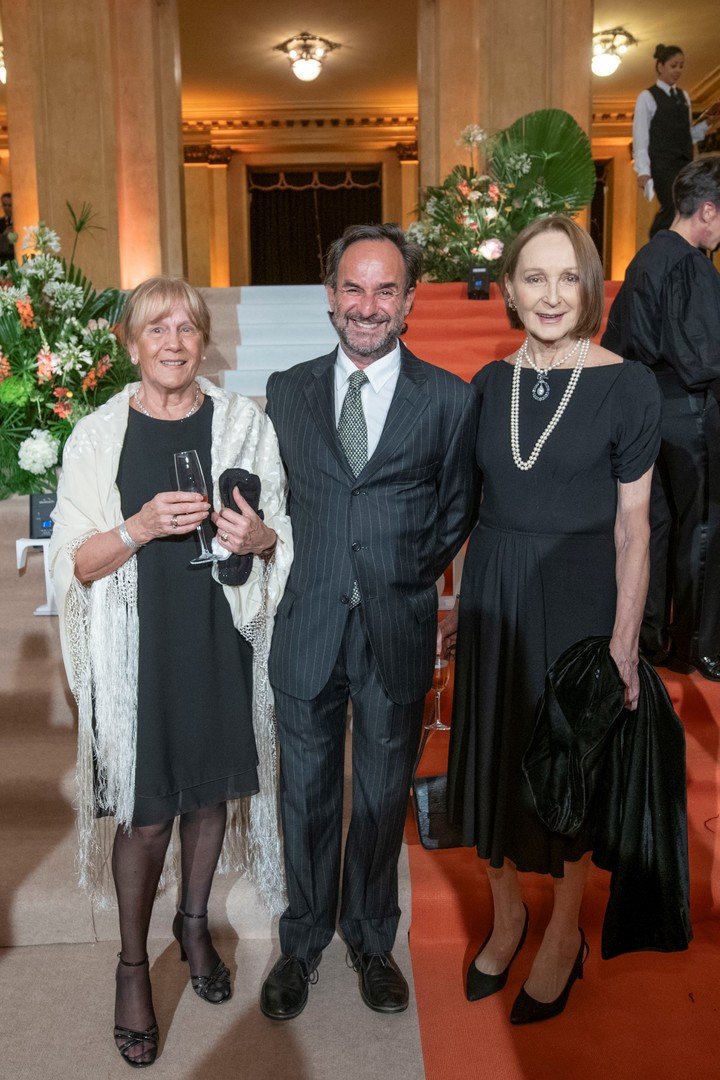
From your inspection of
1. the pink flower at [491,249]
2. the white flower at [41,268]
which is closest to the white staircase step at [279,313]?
the pink flower at [491,249]

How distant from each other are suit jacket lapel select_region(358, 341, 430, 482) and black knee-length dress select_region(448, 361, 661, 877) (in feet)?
0.58

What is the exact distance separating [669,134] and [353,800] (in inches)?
247

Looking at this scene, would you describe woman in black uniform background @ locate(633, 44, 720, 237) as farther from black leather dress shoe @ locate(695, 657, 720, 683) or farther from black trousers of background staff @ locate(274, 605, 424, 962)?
black trousers of background staff @ locate(274, 605, 424, 962)

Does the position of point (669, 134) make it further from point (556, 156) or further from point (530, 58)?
point (530, 58)

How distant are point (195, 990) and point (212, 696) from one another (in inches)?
34.8

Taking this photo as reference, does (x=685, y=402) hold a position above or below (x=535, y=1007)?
above

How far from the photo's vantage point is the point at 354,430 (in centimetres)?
225

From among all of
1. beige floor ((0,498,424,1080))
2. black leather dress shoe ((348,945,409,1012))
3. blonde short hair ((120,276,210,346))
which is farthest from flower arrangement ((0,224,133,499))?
black leather dress shoe ((348,945,409,1012))

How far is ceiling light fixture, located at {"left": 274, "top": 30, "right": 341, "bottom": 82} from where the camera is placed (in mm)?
12398

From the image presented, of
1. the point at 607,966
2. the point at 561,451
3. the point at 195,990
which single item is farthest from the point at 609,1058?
the point at 561,451

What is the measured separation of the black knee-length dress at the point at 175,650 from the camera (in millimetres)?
2199

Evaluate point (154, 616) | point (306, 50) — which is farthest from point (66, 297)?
point (306, 50)

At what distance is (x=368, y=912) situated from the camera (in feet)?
8.18

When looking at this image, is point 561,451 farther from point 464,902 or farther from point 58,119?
point 58,119
